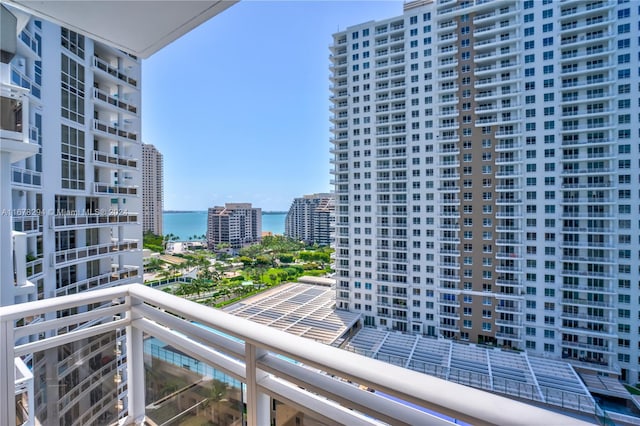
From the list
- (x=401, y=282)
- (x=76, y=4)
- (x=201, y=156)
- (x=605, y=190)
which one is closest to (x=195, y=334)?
(x=76, y=4)

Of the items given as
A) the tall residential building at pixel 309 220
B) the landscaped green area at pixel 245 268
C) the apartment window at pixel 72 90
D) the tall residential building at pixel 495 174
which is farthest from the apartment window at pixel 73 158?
the tall residential building at pixel 309 220

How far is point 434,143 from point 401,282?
19.9ft

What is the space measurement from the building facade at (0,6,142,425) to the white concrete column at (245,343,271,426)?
0.73 metres

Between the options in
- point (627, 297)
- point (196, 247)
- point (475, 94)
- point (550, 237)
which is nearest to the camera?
point (627, 297)

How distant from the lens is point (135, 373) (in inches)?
41.2

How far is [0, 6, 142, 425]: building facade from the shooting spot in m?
1.11

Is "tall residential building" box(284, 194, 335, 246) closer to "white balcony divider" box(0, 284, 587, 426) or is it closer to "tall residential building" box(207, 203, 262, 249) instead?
"tall residential building" box(207, 203, 262, 249)

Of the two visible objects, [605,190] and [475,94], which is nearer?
[605,190]

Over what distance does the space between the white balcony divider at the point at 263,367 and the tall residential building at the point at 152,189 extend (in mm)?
4132

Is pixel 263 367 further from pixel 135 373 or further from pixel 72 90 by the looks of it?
pixel 72 90

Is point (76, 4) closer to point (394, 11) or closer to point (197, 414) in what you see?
point (197, 414)

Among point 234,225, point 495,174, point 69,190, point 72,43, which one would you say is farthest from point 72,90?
point 234,225

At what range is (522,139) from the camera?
1135 centimetres

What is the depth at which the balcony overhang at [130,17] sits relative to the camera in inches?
31.8
